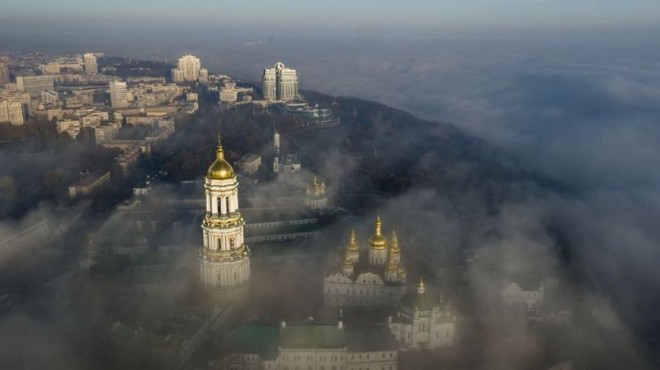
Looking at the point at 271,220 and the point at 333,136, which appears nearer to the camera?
the point at 271,220

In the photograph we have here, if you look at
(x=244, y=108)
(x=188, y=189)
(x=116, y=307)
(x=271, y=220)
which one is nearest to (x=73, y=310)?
(x=116, y=307)

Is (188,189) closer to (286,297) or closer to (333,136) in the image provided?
(286,297)

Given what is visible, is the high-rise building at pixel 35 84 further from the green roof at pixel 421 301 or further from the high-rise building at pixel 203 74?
the green roof at pixel 421 301

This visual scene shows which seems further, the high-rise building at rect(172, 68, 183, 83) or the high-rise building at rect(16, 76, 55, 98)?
the high-rise building at rect(172, 68, 183, 83)

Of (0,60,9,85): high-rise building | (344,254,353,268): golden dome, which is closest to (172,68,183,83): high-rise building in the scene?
(0,60,9,85): high-rise building

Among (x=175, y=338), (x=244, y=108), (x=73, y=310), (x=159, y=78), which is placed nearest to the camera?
(x=175, y=338)

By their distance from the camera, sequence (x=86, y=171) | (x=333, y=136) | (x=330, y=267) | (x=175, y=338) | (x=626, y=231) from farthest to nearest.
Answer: (x=333, y=136), (x=86, y=171), (x=626, y=231), (x=330, y=267), (x=175, y=338)

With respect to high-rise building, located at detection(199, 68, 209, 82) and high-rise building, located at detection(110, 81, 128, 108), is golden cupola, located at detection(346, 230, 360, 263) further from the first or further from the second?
high-rise building, located at detection(199, 68, 209, 82)
